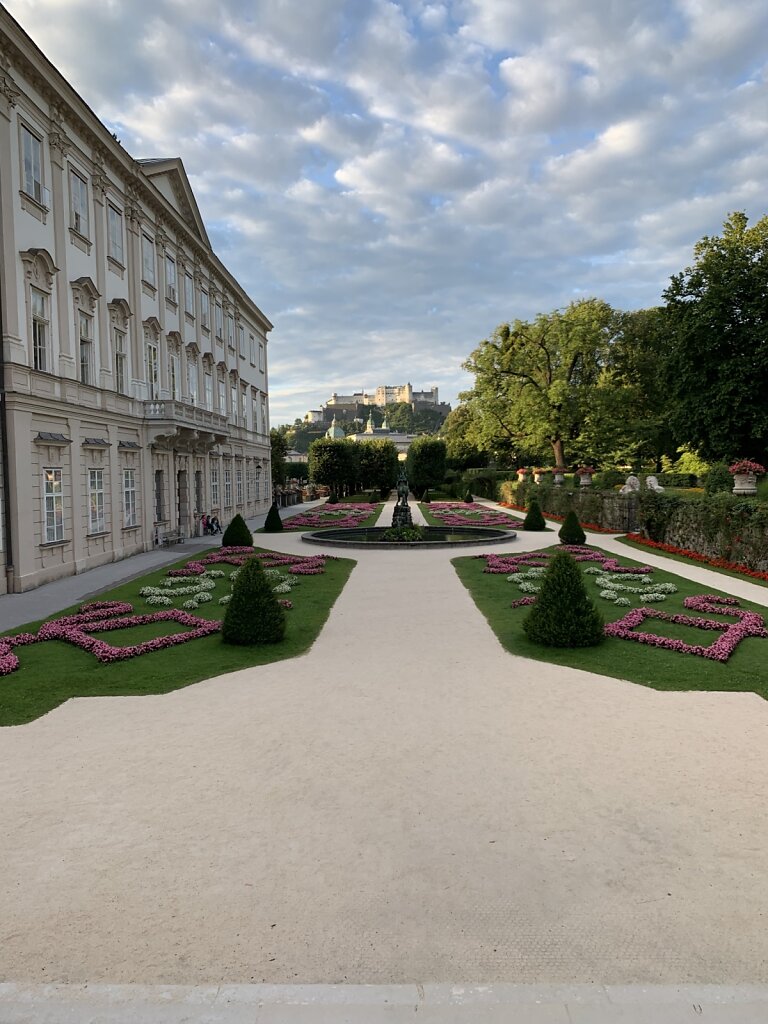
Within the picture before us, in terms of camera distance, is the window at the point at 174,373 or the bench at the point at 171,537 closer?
the bench at the point at 171,537

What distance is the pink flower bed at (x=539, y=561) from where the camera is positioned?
1831cm

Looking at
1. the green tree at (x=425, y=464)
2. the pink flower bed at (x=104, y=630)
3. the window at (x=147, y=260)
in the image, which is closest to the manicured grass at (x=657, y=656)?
the pink flower bed at (x=104, y=630)

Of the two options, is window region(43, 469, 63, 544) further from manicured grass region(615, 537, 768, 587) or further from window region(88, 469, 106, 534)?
manicured grass region(615, 537, 768, 587)

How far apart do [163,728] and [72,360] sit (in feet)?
51.1

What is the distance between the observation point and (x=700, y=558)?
21094 mm

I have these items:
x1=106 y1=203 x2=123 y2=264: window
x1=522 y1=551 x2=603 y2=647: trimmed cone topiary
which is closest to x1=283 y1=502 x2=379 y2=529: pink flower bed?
x1=106 y1=203 x2=123 y2=264: window

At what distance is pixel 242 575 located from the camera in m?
11.0

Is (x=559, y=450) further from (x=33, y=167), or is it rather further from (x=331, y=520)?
(x=33, y=167)

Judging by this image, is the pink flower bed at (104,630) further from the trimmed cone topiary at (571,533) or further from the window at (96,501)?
the trimmed cone topiary at (571,533)

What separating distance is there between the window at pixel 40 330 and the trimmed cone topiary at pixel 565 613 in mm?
15083

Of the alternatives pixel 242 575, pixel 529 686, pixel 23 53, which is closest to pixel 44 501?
pixel 242 575

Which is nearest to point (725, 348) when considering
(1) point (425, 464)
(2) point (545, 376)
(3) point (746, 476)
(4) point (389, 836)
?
(3) point (746, 476)

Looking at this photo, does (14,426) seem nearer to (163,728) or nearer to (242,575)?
(242,575)

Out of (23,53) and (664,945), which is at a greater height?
(23,53)
